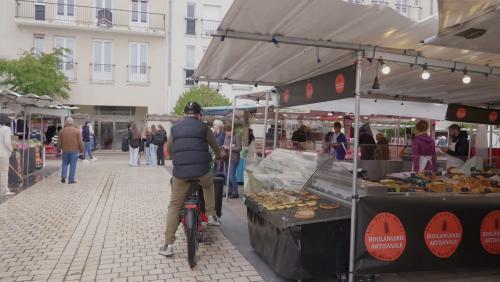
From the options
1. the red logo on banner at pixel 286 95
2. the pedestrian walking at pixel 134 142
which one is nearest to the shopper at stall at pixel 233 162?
the red logo on banner at pixel 286 95

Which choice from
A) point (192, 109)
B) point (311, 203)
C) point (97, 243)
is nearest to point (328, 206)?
point (311, 203)

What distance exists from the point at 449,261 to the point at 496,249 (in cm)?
68

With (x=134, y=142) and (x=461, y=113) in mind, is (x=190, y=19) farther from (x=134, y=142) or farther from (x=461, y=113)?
(x=461, y=113)

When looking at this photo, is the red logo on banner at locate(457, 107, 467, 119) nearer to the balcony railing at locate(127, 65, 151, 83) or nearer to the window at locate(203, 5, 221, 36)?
the balcony railing at locate(127, 65, 151, 83)

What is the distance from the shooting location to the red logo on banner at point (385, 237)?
425 cm

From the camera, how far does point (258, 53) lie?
521 cm

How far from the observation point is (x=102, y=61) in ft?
82.8

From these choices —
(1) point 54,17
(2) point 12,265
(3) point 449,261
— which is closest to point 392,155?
(3) point 449,261

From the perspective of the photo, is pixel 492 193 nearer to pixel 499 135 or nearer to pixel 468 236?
pixel 468 236

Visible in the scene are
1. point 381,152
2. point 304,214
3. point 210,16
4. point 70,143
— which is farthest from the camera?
point 210,16

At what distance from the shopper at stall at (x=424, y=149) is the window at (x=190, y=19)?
21259 mm

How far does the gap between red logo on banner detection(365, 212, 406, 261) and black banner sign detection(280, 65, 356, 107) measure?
131 cm

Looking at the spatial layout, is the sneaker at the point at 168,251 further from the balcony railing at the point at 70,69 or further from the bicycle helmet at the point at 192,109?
the balcony railing at the point at 70,69

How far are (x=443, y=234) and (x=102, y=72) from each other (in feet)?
78.2
